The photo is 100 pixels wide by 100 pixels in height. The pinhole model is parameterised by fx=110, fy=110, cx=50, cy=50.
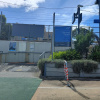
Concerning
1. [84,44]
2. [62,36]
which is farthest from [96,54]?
[62,36]

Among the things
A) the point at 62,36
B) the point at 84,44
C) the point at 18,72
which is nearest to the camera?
the point at 18,72

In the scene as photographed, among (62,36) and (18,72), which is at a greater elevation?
(62,36)

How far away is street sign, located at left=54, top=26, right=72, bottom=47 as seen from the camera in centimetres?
1192

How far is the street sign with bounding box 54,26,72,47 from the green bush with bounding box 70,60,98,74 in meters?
4.55

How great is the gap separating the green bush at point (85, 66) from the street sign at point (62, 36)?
4.55 metres

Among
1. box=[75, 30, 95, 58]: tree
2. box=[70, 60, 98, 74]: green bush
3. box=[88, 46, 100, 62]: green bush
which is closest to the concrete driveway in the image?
box=[70, 60, 98, 74]: green bush

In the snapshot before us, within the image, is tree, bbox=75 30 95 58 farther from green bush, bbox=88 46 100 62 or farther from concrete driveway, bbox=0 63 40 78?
concrete driveway, bbox=0 63 40 78

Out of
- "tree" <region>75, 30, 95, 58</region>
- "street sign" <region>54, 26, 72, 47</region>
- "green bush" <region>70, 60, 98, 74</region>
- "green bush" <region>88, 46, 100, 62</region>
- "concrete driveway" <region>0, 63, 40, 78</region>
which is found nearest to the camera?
"green bush" <region>70, 60, 98, 74</region>

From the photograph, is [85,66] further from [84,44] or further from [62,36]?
[62,36]

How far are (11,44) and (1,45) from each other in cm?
153

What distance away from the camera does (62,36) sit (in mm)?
12016

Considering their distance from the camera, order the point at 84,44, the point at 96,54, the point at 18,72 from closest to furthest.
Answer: the point at 96,54, the point at 18,72, the point at 84,44

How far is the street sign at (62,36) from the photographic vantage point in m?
11.9

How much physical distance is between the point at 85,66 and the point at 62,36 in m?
5.17
